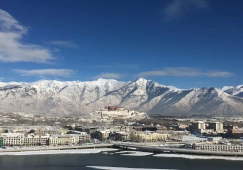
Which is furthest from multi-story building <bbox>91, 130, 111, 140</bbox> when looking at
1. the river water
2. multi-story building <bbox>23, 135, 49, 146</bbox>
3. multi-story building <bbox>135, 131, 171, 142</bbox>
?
the river water

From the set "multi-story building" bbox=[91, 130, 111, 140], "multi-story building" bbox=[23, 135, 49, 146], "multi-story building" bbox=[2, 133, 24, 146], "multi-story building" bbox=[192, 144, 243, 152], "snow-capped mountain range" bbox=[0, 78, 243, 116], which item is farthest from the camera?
"snow-capped mountain range" bbox=[0, 78, 243, 116]

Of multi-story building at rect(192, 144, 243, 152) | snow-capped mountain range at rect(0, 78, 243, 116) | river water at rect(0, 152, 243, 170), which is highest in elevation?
snow-capped mountain range at rect(0, 78, 243, 116)

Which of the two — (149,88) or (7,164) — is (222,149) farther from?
(149,88)

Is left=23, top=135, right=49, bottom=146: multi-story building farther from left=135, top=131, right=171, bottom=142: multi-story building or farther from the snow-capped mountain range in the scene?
the snow-capped mountain range

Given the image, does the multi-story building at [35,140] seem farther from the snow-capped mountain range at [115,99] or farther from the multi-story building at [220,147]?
the snow-capped mountain range at [115,99]

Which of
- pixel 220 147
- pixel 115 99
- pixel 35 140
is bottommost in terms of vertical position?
pixel 220 147

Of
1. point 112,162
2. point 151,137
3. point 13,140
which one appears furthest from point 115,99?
point 112,162

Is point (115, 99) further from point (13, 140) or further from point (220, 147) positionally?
point (220, 147)

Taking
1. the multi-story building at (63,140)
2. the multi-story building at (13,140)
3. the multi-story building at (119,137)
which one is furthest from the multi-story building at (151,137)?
the multi-story building at (13,140)
